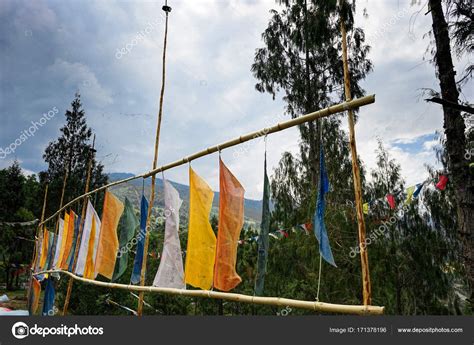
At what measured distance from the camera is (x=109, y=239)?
12.0ft

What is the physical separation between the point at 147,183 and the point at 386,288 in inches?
166

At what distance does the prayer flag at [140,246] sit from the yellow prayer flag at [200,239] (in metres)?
0.80

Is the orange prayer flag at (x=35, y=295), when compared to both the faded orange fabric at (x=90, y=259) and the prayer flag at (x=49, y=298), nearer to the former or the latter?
the prayer flag at (x=49, y=298)

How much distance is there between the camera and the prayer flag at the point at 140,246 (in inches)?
122

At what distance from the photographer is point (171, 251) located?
2.67 meters

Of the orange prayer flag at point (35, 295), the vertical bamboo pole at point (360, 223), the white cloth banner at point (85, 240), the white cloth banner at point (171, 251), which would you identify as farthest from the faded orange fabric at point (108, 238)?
the orange prayer flag at point (35, 295)

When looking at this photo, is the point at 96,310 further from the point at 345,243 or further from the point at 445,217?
the point at 445,217

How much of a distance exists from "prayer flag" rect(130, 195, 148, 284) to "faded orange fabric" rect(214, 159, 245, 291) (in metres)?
1.19

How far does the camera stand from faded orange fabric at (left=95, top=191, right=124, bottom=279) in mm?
3567

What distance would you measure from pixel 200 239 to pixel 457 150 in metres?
3.39

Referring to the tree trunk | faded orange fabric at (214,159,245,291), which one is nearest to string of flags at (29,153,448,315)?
faded orange fabric at (214,159,245,291)

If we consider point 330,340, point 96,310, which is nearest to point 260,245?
point 330,340

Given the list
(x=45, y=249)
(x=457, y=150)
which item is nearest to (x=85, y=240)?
(x=45, y=249)

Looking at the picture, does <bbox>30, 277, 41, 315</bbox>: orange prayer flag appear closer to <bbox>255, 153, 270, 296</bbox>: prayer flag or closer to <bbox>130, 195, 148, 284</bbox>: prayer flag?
<bbox>130, 195, 148, 284</bbox>: prayer flag
